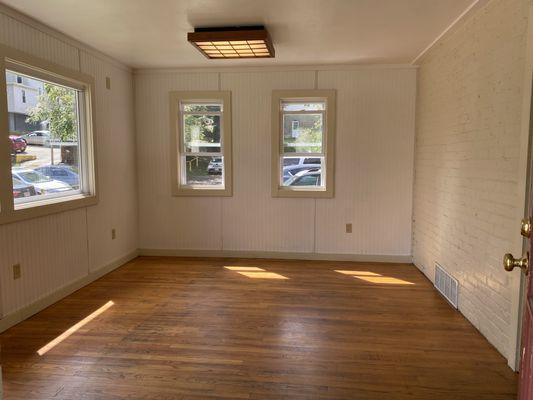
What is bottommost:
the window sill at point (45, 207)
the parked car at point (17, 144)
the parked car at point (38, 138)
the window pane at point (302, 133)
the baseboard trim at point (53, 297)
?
the baseboard trim at point (53, 297)

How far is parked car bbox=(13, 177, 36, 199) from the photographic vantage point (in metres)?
3.28

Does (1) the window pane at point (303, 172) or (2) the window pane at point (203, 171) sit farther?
(2) the window pane at point (203, 171)

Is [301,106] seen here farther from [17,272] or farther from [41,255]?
[17,272]

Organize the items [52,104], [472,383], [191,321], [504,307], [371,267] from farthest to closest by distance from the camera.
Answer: [371,267]
[52,104]
[191,321]
[504,307]
[472,383]

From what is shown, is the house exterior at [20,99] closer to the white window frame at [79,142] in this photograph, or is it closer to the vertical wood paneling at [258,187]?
the white window frame at [79,142]

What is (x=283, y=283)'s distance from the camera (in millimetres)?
4293

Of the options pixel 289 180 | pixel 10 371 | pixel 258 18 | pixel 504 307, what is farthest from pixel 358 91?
pixel 10 371

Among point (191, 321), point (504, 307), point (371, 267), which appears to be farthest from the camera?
point (371, 267)

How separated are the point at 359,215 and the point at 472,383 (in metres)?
2.96

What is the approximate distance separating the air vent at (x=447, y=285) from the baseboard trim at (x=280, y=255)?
1103 mm

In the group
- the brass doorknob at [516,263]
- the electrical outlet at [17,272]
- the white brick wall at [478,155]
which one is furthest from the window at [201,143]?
the brass doorknob at [516,263]

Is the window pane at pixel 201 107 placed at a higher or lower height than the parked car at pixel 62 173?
higher

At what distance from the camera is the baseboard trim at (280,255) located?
204 inches

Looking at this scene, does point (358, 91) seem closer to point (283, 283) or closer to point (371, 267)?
point (371, 267)
